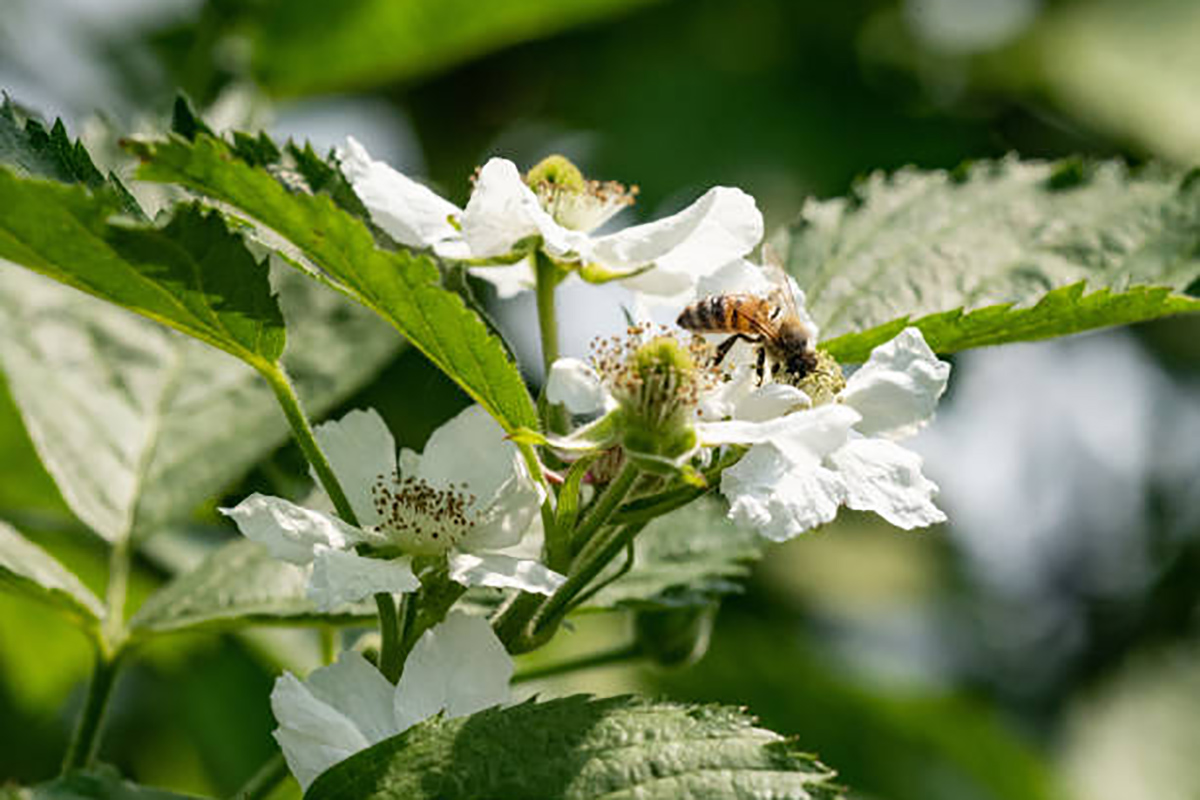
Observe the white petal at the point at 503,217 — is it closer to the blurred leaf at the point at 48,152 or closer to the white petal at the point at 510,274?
the white petal at the point at 510,274

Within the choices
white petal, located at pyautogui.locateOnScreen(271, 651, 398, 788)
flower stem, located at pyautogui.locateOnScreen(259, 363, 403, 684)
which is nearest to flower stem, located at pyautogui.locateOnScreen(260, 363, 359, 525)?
flower stem, located at pyautogui.locateOnScreen(259, 363, 403, 684)

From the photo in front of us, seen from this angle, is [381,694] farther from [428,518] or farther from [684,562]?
[684,562]

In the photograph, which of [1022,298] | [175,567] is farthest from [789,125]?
[1022,298]

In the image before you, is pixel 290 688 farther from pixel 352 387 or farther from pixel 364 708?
pixel 352 387

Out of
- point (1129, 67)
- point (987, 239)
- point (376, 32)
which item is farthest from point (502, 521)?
point (1129, 67)

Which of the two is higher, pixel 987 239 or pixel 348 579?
pixel 987 239

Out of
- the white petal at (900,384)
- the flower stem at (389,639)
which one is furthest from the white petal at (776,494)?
the flower stem at (389,639)
